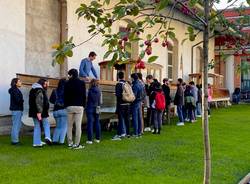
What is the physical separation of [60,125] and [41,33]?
504 centimetres

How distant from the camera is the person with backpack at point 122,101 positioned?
525 inches

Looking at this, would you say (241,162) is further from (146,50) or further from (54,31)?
(54,31)

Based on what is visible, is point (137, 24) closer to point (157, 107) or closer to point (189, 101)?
point (157, 107)

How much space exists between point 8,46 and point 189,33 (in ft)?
34.4

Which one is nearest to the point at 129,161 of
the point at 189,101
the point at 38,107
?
the point at 38,107

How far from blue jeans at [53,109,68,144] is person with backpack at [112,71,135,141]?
1657mm

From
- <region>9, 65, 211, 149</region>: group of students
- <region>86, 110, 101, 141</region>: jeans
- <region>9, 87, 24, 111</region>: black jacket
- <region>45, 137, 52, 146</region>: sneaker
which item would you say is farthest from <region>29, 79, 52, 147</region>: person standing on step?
<region>86, 110, 101, 141</region>: jeans

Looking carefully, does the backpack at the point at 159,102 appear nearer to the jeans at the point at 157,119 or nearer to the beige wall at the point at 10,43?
the jeans at the point at 157,119

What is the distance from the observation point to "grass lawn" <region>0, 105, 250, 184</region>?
821 centimetres

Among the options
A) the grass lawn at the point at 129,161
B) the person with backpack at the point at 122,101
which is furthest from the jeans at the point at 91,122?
the person with backpack at the point at 122,101

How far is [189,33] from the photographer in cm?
489

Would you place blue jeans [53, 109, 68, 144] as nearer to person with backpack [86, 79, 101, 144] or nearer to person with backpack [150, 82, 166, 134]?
person with backpack [86, 79, 101, 144]

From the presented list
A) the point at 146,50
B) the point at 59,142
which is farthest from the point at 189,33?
the point at 59,142

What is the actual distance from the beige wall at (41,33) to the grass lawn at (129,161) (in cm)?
343
